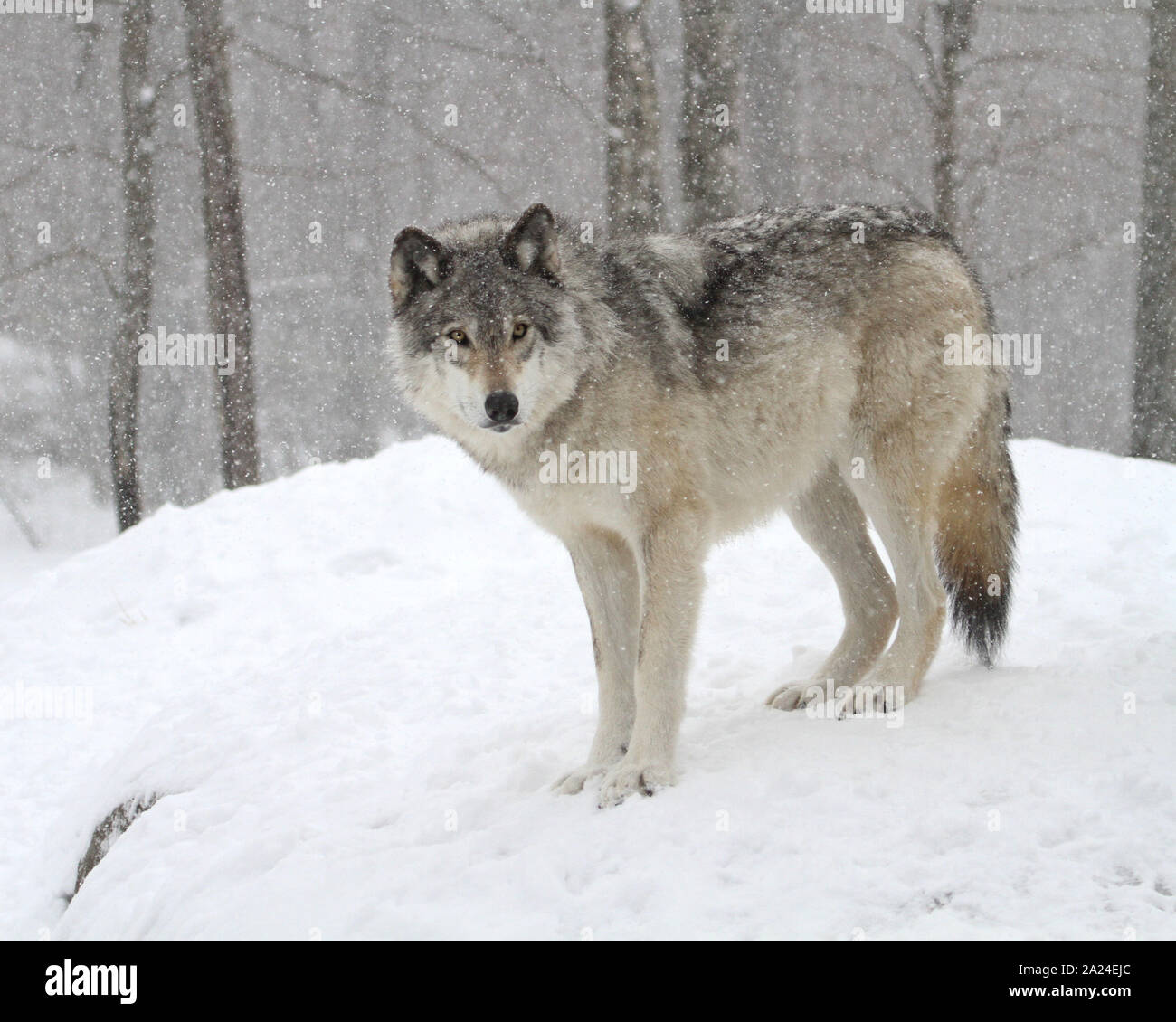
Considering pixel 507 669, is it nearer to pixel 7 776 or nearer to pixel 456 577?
pixel 456 577

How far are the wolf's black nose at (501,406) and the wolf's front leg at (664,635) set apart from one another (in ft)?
2.35

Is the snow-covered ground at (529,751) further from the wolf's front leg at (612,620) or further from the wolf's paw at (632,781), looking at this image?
the wolf's front leg at (612,620)

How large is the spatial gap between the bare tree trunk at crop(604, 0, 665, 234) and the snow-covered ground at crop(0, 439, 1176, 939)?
2855mm

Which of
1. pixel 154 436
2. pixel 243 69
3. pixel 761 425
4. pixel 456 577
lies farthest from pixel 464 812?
pixel 243 69

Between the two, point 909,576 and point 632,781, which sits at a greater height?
point 909,576

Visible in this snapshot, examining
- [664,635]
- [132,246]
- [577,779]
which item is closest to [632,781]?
[577,779]

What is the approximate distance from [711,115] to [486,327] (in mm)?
6030

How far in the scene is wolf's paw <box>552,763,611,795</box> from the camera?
379cm

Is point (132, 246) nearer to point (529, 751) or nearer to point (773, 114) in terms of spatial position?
point (773, 114)

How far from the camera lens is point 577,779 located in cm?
383

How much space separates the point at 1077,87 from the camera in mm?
16938

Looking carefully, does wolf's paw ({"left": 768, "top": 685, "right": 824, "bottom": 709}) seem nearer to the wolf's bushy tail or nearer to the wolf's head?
the wolf's bushy tail

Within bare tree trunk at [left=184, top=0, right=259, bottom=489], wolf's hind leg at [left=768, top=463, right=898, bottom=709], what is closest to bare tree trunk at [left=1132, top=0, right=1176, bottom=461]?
wolf's hind leg at [left=768, top=463, right=898, bottom=709]
